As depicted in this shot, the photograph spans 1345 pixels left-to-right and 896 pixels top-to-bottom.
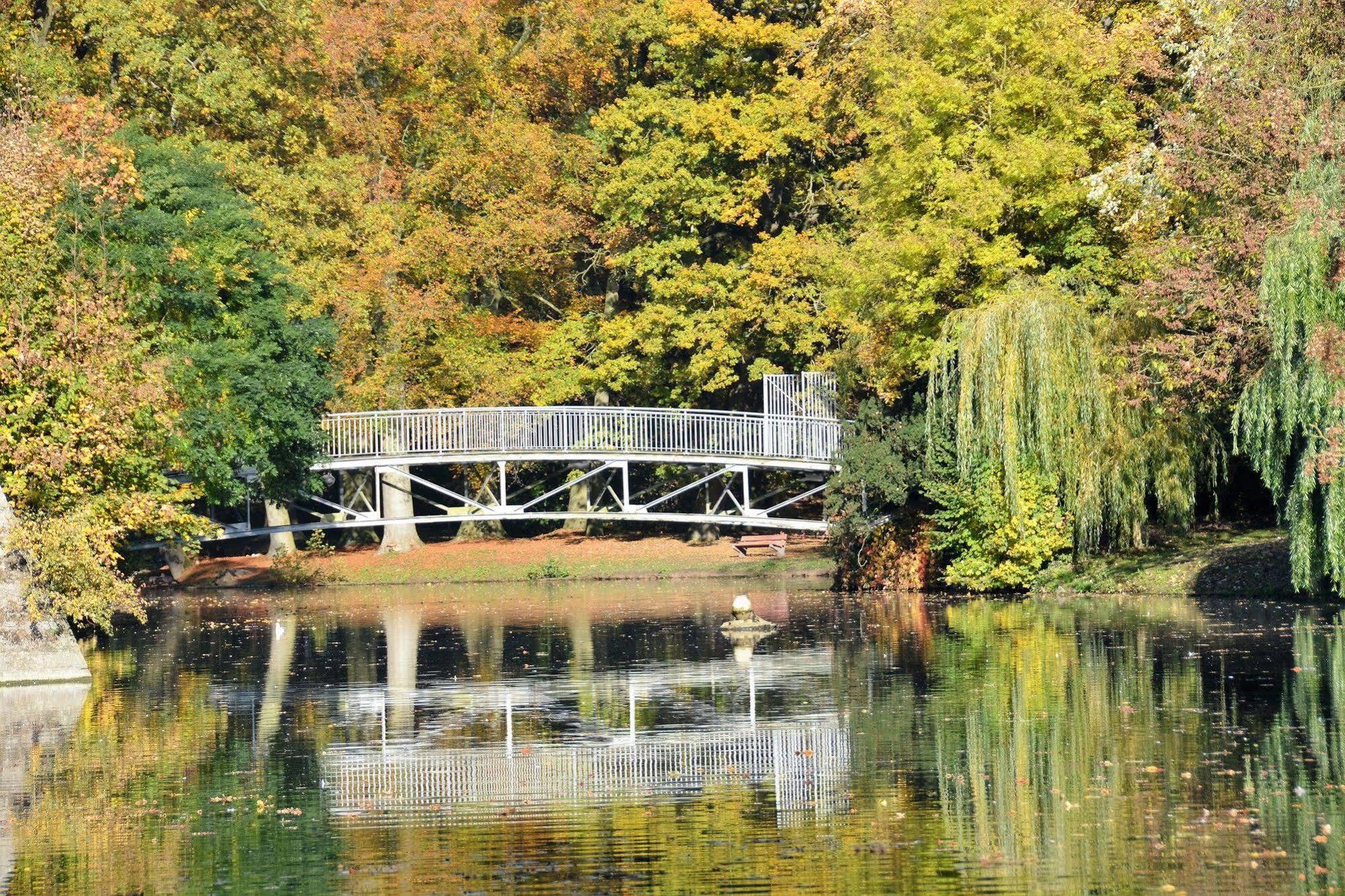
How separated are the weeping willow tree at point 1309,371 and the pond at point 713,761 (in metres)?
1.44

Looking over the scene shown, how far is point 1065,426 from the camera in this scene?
116ft

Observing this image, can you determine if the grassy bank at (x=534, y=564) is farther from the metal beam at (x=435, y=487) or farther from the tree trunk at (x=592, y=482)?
the metal beam at (x=435, y=487)

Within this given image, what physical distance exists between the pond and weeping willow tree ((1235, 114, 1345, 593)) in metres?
1.44

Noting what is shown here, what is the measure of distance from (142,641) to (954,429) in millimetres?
15923

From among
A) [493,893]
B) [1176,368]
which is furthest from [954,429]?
[493,893]

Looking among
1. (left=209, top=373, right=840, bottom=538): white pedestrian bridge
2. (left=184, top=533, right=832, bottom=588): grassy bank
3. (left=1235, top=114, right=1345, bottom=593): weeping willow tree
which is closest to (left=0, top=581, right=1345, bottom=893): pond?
(left=1235, top=114, right=1345, bottom=593): weeping willow tree

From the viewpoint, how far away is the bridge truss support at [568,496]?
47219 mm

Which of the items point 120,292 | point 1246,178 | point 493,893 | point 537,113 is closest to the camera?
point 493,893

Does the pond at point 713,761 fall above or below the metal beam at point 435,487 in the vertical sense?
below

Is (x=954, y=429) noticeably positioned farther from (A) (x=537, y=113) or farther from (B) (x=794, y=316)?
(A) (x=537, y=113)

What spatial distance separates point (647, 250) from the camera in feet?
161

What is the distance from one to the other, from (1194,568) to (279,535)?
2673 centimetres

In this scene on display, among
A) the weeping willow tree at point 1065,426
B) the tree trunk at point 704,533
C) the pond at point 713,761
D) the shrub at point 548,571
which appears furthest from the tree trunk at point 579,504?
the pond at point 713,761

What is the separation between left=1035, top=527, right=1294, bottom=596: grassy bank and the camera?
3347 centimetres
